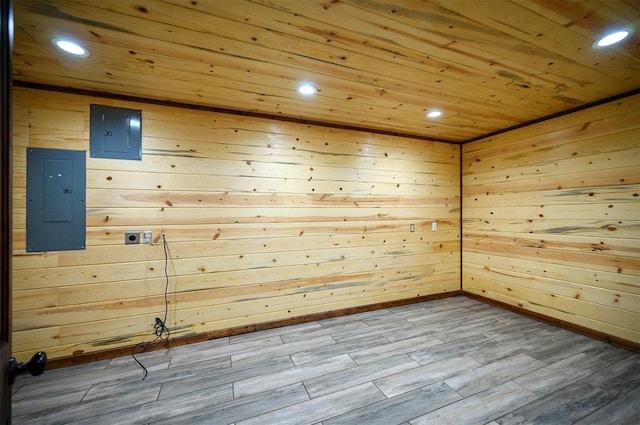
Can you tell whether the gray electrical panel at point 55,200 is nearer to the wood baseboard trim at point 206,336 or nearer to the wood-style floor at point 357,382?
the wood baseboard trim at point 206,336

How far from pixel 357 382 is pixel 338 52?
2480 millimetres

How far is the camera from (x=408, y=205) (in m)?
3.77

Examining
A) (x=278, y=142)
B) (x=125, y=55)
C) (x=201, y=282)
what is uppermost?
(x=125, y=55)

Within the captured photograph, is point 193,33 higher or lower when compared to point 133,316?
higher

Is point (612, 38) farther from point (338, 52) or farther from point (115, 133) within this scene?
point (115, 133)

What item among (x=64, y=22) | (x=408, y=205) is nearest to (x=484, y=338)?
(x=408, y=205)

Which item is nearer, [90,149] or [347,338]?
[90,149]

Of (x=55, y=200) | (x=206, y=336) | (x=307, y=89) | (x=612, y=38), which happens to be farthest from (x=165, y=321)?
(x=612, y=38)

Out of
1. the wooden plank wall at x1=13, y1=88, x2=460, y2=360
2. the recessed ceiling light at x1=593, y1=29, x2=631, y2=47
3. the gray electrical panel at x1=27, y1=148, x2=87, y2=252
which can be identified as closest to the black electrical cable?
the wooden plank wall at x1=13, y1=88, x2=460, y2=360

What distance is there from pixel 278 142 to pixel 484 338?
308 centimetres

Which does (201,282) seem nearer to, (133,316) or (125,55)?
(133,316)

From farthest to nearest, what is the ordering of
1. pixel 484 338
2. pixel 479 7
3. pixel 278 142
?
pixel 278 142, pixel 484 338, pixel 479 7

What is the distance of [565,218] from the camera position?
2.95m

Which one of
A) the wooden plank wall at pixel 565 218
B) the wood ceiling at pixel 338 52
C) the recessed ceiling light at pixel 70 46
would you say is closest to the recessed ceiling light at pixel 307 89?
the wood ceiling at pixel 338 52
